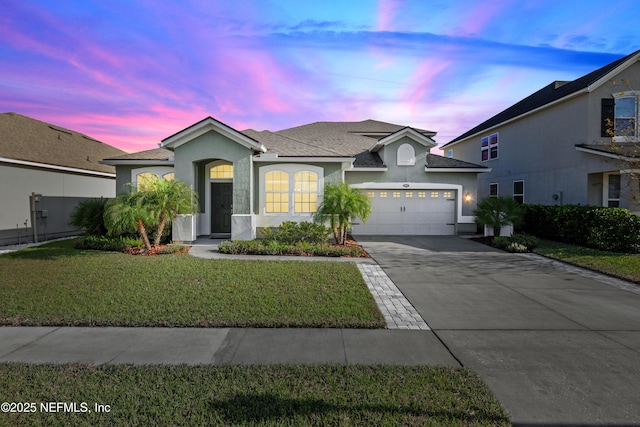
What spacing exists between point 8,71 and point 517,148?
23619 millimetres

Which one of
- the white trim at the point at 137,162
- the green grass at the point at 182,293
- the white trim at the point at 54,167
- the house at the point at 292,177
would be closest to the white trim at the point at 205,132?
the house at the point at 292,177

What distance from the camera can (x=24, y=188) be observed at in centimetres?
1326

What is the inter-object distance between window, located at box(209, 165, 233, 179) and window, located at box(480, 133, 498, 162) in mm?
16471

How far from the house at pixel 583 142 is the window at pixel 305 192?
10.7 meters

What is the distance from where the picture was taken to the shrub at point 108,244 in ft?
36.4

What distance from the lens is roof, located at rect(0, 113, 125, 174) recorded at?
13352 millimetres

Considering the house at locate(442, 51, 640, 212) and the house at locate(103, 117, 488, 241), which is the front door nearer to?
the house at locate(103, 117, 488, 241)

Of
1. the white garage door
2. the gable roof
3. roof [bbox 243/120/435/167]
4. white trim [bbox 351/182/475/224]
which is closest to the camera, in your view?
the gable roof

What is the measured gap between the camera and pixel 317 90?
15.6 meters

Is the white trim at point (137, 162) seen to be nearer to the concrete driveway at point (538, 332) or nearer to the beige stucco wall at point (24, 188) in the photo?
the beige stucco wall at point (24, 188)

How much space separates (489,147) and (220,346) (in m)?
21.9

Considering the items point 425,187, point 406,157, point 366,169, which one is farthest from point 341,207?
point 425,187

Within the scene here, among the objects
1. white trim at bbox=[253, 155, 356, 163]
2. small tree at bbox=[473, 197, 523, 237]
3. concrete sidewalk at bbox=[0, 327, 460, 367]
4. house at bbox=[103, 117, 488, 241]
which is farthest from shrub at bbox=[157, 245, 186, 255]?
small tree at bbox=[473, 197, 523, 237]

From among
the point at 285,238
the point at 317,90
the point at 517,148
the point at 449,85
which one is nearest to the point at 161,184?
the point at 285,238
